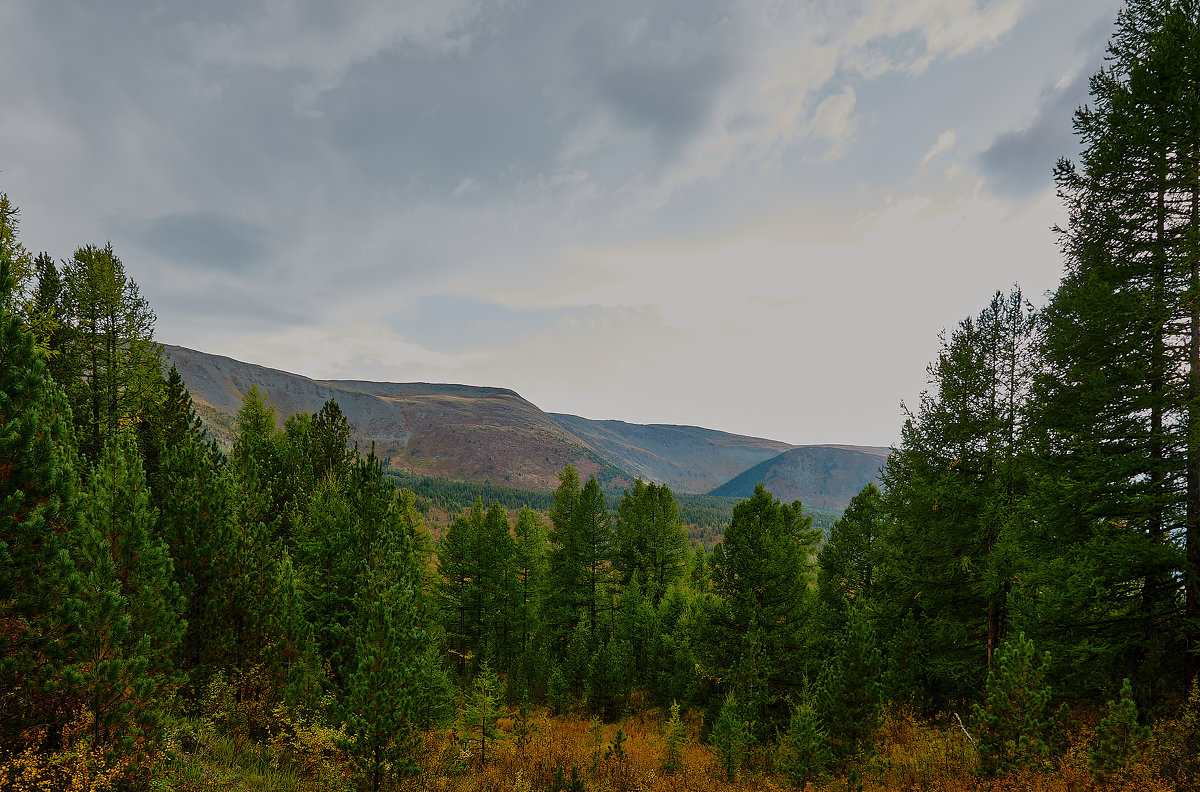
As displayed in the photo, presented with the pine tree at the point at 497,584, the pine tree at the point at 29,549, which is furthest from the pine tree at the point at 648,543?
the pine tree at the point at 29,549

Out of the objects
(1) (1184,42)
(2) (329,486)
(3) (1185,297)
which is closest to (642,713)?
(2) (329,486)

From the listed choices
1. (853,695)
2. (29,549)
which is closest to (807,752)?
(853,695)

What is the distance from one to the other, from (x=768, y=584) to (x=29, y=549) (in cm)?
1881

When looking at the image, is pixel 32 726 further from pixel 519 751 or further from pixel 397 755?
pixel 519 751

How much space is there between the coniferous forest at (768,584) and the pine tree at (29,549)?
0.05m

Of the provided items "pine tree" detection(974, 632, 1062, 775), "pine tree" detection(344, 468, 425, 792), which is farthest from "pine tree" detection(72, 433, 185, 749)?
"pine tree" detection(974, 632, 1062, 775)

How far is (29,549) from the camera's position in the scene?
27.9 feet

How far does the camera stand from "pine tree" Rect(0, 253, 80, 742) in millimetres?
8242

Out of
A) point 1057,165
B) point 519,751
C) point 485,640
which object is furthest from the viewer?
point 485,640

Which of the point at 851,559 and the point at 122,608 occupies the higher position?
the point at 851,559

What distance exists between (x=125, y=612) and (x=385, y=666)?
5396 millimetres

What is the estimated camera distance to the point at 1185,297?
8.82 m

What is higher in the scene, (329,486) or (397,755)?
(329,486)

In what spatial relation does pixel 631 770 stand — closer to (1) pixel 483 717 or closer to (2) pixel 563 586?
(1) pixel 483 717
